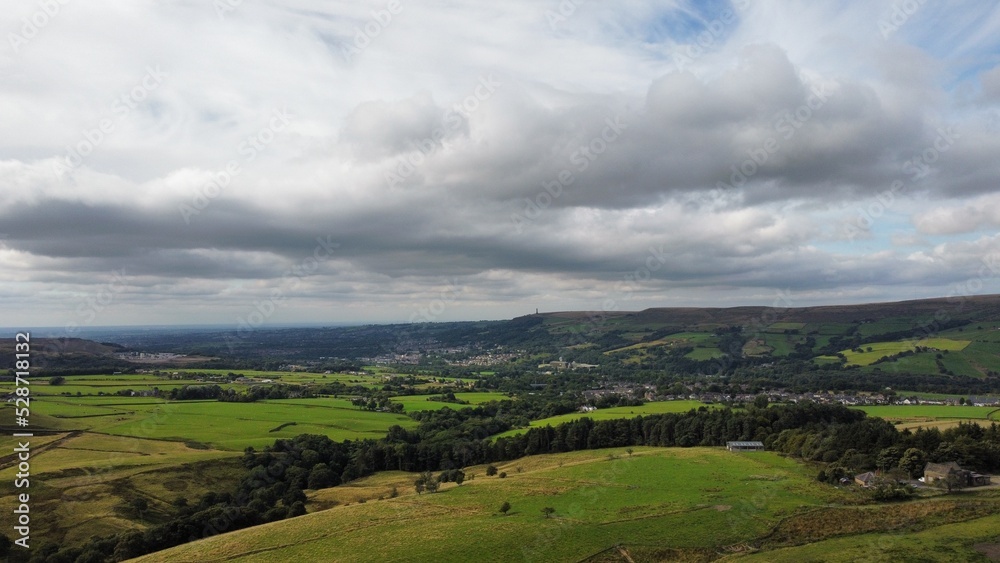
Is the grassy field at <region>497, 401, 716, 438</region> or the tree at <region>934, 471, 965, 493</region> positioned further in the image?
the grassy field at <region>497, 401, 716, 438</region>

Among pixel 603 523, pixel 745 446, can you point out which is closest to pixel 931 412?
pixel 745 446

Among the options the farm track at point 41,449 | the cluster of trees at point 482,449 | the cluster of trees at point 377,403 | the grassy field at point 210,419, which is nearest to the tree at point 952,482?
the cluster of trees at point 482,449

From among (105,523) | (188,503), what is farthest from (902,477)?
(105,523)

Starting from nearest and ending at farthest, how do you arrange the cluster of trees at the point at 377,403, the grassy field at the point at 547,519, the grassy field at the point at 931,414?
the grassy field at the point at 547,519
the grassy field at the point at 931,414
the cluster of trees at the point at 377,403

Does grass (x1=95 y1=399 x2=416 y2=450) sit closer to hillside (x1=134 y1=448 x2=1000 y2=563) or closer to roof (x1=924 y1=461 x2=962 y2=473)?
hillside (x1=134 y1=448 x2=1000 y2=563)

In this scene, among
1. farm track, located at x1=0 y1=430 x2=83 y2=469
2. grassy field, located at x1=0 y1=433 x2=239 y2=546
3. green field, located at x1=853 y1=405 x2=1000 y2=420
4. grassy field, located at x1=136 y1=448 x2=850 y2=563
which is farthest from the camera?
green field, located at x1=853 y1=405 x2=1000 y2=420

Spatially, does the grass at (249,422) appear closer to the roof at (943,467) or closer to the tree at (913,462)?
the tree at (913,462)

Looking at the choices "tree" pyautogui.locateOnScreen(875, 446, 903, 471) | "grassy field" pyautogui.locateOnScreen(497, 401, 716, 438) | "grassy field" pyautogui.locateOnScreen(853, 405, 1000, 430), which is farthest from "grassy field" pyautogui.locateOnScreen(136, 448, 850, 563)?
"grassy field" pyautogui.locateOnScreen(853, 405, 1000, 430)
